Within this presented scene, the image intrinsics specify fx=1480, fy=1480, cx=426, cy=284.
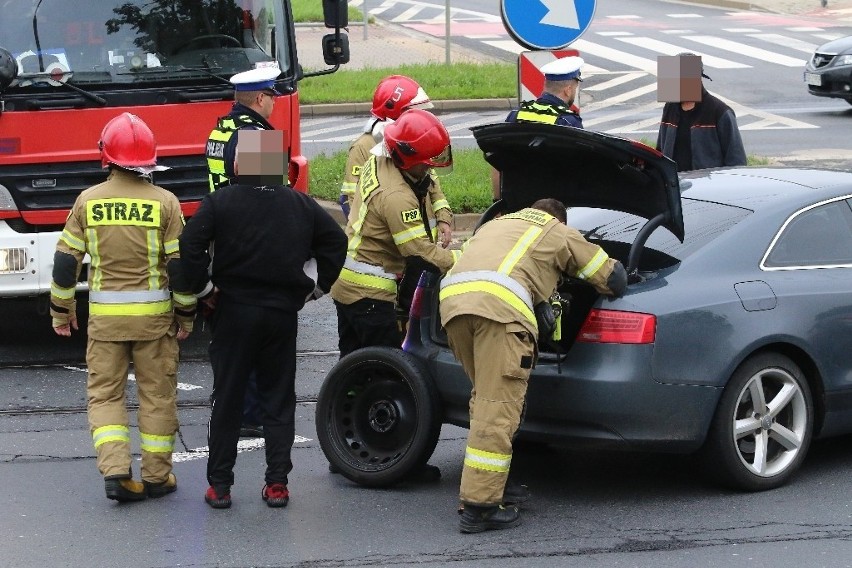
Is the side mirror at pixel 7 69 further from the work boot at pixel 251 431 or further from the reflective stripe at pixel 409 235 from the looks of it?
the reflective stripe at pixel 409 235

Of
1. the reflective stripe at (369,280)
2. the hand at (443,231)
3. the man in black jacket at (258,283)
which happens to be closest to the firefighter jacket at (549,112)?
the hand at (443,231)

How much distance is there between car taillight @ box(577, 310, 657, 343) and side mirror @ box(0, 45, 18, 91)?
4.43m

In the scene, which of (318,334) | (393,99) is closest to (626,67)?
(318,334)

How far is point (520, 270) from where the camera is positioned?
583cm

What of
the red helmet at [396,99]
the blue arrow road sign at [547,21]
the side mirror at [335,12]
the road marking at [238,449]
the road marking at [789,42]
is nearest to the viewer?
the road marking at [238,449]

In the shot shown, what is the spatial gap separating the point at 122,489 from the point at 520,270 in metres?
1.96

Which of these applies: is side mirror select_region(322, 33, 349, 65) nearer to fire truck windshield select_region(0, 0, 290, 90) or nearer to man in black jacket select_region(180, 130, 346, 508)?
fire truck windshield select_region(0, 0, 290, 90)

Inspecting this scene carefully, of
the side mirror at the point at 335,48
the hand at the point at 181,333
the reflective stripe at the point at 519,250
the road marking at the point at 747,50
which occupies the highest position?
the side mirror at the point at 335,48

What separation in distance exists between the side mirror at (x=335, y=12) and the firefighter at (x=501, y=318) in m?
4.39

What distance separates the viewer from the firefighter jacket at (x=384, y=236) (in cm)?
658

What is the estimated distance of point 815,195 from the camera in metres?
6.68

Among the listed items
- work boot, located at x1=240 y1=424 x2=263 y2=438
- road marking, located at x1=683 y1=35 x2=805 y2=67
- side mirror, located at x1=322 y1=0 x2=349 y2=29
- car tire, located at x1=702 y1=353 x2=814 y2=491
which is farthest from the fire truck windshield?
road marking, located at x1=683 y1=35 x2=805 y2=67

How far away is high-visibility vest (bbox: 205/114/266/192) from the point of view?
7.18m

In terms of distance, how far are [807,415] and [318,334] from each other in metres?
4.25
